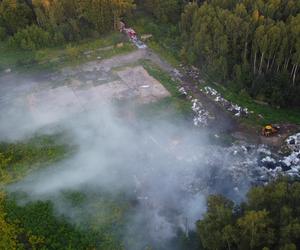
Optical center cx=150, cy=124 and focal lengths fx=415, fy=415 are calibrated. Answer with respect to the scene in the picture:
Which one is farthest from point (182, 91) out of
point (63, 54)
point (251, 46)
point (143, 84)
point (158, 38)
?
point (63, 54)

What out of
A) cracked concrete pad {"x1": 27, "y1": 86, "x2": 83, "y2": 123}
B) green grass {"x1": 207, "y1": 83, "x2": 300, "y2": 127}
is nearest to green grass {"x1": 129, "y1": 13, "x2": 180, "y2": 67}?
green grass {"x1": 207, "y1": 83, "x2": 300, "y2": 127}

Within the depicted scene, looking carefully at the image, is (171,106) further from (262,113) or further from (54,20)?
(54,20)

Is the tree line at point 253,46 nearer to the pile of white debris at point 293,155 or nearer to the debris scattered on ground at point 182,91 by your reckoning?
the debris scattered on ground at point 182,91

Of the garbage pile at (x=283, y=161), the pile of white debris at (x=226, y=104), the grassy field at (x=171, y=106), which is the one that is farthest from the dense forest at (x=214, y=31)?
the garbage pile at (x=283, y=161)

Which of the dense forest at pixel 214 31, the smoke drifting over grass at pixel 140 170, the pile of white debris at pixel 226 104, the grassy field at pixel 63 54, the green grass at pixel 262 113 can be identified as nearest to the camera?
the smoke drifting over grass at pixel 140 170

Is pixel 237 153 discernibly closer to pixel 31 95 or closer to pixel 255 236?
pixel 255 236

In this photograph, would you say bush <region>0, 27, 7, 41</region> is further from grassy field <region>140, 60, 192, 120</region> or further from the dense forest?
grassy field <region>140, 60, 192, 120</region>
